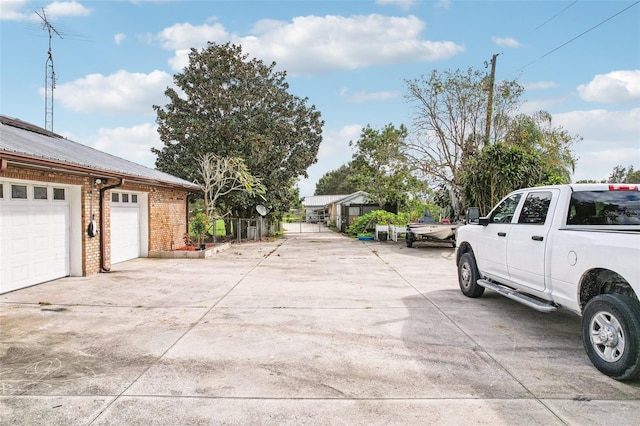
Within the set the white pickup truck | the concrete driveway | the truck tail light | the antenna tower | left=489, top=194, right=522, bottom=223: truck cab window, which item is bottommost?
the concrete driveway

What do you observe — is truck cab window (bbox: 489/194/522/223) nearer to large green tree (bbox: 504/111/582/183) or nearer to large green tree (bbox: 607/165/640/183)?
large green tree (bbox: 504/111/582/183)

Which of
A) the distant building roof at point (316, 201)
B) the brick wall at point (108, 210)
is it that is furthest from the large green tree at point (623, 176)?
the brick wall at point (108, 210)

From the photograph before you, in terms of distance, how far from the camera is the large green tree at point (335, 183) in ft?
243

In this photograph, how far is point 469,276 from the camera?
7.66 meters

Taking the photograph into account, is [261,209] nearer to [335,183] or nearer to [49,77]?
[49,77]

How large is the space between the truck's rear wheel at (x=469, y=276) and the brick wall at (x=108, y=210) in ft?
28.5

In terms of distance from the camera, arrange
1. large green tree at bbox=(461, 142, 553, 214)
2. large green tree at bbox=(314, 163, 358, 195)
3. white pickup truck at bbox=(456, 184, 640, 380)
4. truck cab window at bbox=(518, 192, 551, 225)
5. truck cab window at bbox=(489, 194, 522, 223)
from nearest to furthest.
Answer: white pickup truck at bbox=(456, 184, 640, 380) < truck cab window at bbox=(518, 192, 551, 225) < truck cab window at bbox=(489, 194, 522, 223) < large green tree at bbox=(461, 142, 553, 214) < large green tree at bbox=(314, 163, 358, 195)

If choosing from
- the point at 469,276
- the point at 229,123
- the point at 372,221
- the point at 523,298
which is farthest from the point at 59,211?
the point at 372,221

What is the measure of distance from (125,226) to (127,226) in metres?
0.14

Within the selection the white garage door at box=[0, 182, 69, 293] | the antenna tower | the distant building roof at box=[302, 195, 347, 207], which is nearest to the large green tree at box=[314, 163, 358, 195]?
the distant building roof at box=[302, 195, 347, 207]

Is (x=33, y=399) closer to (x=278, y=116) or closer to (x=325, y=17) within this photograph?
(x=325, y=17)

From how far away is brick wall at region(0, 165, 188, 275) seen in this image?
881 cm

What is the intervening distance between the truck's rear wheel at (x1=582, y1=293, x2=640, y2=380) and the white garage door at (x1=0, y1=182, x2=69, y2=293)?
9659 mm

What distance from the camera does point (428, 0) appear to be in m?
12.4
